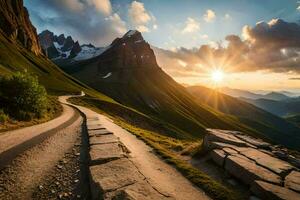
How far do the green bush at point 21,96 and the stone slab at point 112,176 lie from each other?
20.5 metres

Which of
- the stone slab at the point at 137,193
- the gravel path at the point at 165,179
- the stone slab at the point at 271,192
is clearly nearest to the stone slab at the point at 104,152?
the gravel path at the point at 165,179

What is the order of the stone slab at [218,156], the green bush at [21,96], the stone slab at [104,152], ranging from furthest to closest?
the green bush at [21,96] < the stone slab at [218,156] < the stone slab at [104,152]

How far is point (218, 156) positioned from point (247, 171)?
2728mm

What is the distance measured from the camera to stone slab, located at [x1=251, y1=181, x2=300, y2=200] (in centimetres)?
867

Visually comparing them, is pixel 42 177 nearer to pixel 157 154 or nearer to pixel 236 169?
pixel 157 154

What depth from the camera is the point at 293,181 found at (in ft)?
33.4

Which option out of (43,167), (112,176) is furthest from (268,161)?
(43,167)

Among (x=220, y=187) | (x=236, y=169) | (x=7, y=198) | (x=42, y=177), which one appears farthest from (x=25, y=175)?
(x=236, y=169)

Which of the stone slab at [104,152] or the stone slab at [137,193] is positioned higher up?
the stone slab at [104,152]

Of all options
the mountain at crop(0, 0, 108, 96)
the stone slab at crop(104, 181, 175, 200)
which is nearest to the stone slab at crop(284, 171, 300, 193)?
the stone slab at crop(104, 181, 175, 200)

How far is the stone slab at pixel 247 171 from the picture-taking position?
10.1 m

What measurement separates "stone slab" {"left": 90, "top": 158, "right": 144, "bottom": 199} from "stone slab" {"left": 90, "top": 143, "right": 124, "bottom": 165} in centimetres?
63

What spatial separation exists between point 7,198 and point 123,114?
2369 inches

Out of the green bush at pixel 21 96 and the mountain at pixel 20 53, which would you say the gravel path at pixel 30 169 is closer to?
the green bush at pixel 21 96
